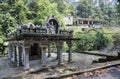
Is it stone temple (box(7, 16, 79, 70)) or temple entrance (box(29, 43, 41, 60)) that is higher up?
stone temple (box(7, 16, 79, 70))

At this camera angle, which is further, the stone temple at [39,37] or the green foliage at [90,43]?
the green foliage at [90,43]

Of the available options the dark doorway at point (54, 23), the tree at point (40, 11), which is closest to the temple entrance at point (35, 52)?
Answer: the dark doorway at point (54, 23)

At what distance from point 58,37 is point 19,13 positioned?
21.1 m

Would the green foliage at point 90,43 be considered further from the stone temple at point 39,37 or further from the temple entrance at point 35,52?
the stone temple at point 39,37

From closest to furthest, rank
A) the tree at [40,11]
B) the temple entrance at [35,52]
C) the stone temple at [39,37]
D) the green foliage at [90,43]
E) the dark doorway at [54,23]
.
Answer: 1. the stone temple at [39,37]
2. the dark doorway at [54,23]
3. the temple entrance at [35,52]
4. the green foliage at [90,43]
5. the tree at [40,11]

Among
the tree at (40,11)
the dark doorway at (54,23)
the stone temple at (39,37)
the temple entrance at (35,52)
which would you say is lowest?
the temple entrance at (35,52)

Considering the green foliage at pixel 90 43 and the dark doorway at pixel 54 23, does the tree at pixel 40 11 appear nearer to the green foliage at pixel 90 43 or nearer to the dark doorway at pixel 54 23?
the green foliage at pixel 90 43

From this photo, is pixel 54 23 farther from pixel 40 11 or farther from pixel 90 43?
pixel 40 11

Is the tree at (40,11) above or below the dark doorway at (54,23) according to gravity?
above

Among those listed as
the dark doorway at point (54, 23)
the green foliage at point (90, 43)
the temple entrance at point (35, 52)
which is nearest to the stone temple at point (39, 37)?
the dark doorway at point (54, 23)

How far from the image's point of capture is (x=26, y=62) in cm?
1360

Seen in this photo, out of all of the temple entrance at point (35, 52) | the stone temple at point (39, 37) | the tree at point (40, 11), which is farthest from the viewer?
the tree at point (40, 11)

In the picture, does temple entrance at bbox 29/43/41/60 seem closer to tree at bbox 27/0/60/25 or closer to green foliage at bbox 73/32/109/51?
green foliage at bbox 73/32/109/51

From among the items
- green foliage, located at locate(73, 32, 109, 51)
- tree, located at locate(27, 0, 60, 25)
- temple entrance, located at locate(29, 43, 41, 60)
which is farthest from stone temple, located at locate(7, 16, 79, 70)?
tree, located at locate(27, 0, 60, 25)
